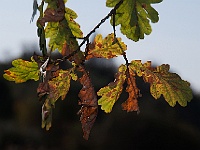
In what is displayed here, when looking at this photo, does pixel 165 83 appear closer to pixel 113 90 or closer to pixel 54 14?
pixel 113 90

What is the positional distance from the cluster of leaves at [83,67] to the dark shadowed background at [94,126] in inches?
438

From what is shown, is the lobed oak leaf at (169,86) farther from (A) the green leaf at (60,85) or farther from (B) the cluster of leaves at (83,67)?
(A) the green leaf at (60,85)

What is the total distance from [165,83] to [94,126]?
11.8m

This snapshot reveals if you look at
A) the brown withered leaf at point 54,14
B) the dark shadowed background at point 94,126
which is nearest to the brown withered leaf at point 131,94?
the brown withered leaf at point 54,14

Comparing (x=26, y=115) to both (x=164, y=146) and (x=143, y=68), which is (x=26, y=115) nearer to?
(x=164, y=146)

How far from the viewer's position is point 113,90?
1.01m

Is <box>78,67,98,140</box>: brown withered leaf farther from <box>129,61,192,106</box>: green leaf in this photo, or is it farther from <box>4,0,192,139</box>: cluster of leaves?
<box>129,61,192,106</box>: green leaf

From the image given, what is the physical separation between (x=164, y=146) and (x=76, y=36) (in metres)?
12.3

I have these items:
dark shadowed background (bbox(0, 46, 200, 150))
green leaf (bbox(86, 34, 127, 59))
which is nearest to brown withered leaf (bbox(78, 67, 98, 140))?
green leaf (bbox(86, 34, 127, 59))

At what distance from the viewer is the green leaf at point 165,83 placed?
3.13ft

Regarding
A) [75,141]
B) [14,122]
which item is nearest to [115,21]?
[75,141]

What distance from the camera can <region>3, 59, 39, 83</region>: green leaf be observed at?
0.92m

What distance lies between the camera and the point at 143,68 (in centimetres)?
99

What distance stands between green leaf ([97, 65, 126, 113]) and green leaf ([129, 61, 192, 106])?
20mm
